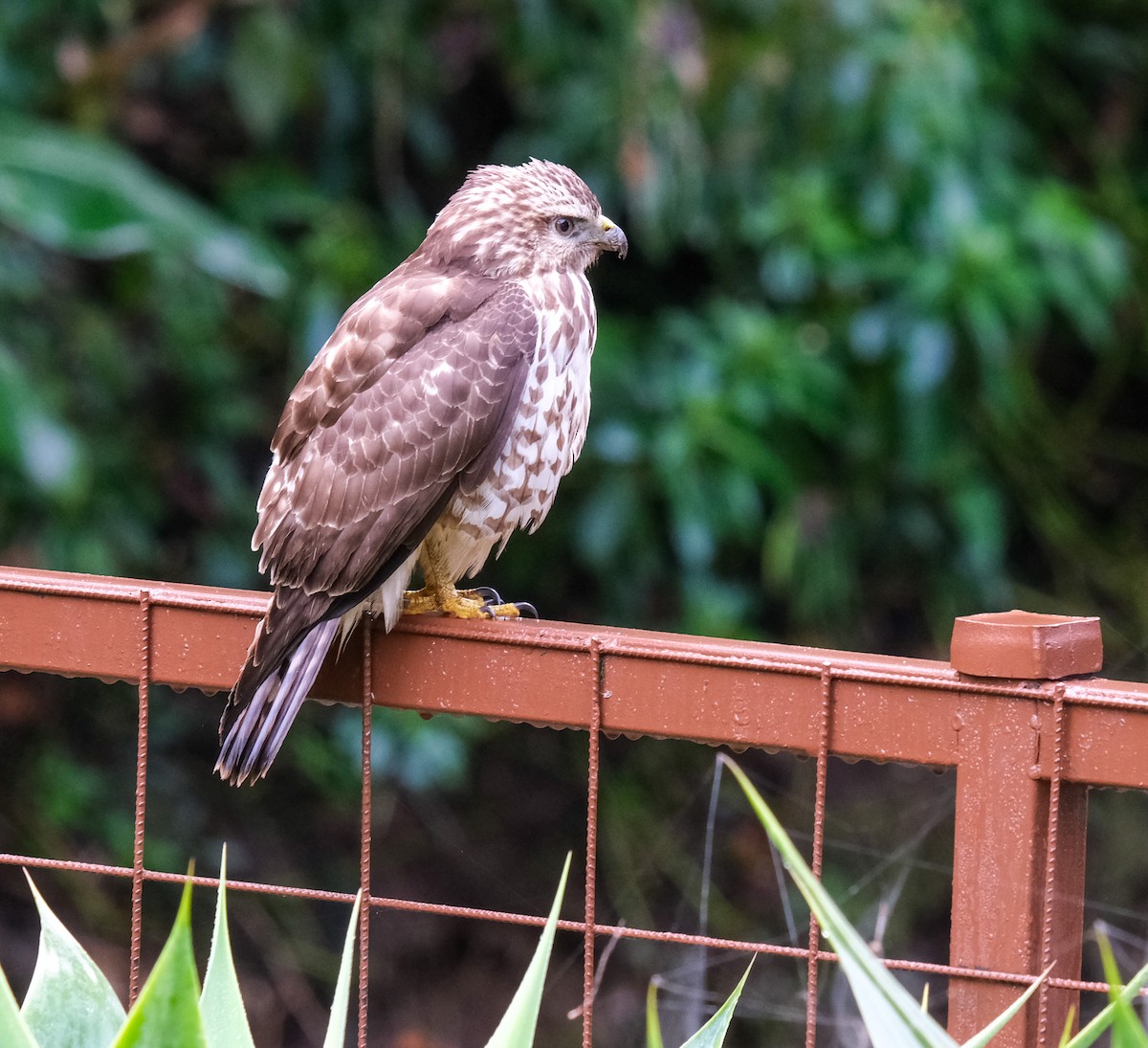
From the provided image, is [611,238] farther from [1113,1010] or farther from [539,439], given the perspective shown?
[1113,1010]

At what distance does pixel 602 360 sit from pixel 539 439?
1.46 m

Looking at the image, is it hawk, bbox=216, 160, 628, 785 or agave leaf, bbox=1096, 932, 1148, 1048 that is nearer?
agave leaf, bbox=1096, 932, 1148, 1048

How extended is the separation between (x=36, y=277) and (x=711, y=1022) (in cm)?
280

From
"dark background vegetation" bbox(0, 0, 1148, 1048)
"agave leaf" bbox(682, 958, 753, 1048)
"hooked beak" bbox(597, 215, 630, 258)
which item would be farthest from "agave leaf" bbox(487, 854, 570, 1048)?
"dark background vegetation" bbox(0, 0, 1148, 1048)

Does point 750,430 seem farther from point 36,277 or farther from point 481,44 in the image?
point 36,277

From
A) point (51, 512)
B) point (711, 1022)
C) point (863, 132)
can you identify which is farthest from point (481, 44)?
point (711, 1022)

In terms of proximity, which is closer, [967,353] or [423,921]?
[967,353]

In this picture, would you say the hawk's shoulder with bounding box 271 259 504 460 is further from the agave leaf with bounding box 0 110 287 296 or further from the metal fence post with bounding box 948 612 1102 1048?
the metal fence post with bounding box 948 612 1102 1048

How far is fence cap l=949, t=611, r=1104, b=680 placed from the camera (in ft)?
4.98

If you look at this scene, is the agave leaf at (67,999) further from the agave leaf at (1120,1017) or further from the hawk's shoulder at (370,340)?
the hawk's shoulder at (370,340)

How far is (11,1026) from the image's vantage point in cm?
132

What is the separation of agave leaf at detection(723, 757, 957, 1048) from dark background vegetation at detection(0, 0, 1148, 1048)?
7.91 feet

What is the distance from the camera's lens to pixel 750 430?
3881mm

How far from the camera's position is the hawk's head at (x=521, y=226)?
103 inches
